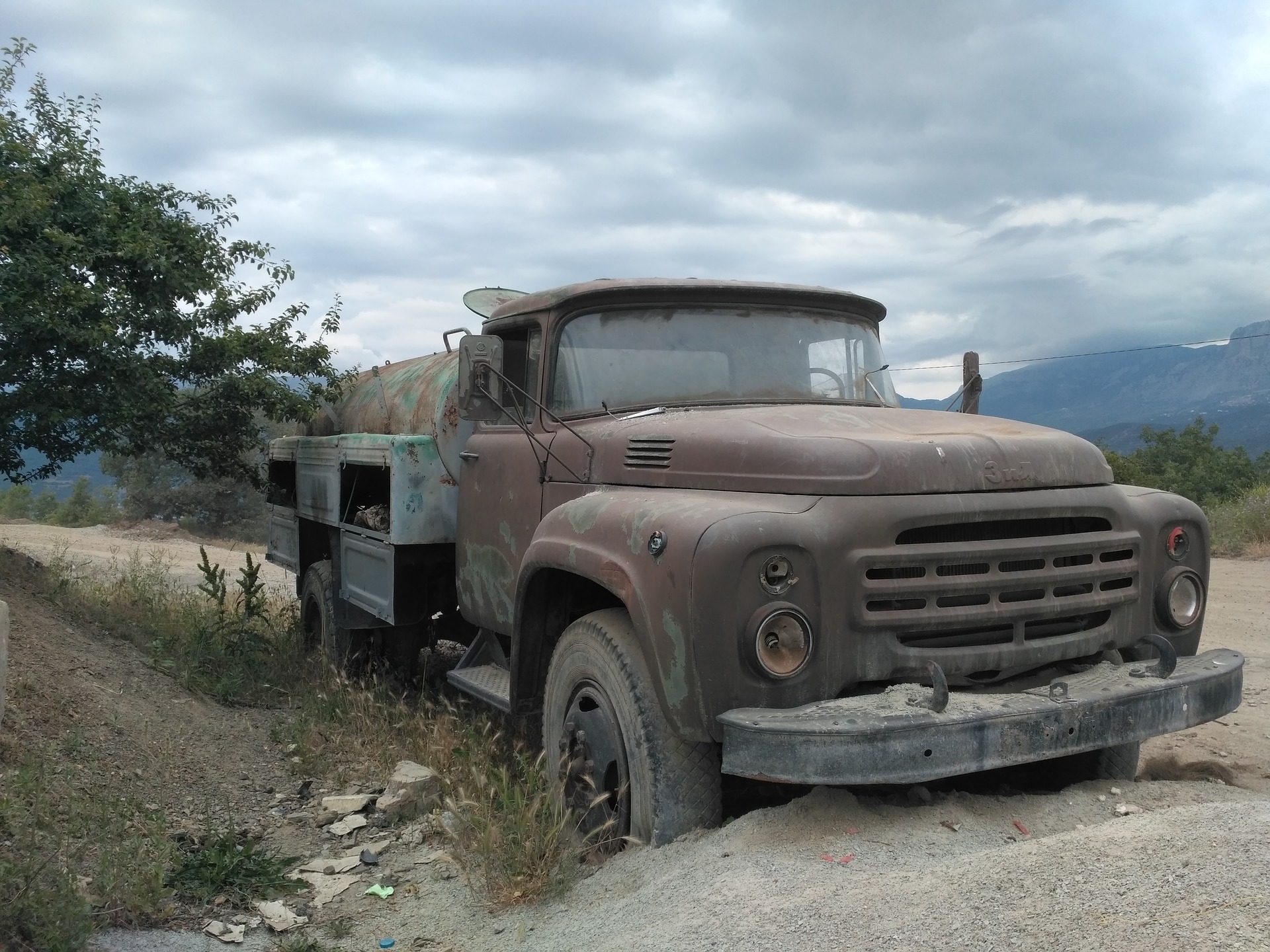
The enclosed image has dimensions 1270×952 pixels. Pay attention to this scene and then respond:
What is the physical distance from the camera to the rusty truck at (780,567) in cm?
315

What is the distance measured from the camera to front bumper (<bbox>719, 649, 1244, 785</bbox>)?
2.98 meters

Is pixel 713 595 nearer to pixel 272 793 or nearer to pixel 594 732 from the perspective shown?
pixel 594 732

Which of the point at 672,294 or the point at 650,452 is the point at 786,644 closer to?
the point at 650,452

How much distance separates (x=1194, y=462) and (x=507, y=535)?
4076 centimetres

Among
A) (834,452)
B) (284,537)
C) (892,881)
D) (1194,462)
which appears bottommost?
(892,881)

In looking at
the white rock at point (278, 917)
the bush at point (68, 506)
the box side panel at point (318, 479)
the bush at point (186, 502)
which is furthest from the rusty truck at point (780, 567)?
the bush at point (186, 502)

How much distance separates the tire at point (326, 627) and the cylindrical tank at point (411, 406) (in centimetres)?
107

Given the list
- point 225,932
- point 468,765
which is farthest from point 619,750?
point 468,765

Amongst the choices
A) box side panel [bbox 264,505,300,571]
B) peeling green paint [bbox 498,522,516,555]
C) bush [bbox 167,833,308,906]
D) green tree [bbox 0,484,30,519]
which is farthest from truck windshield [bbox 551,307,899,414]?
green tree [bbox 0,484,30,519]

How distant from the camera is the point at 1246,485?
31078mm

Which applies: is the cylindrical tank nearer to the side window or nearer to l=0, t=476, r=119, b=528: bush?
Answer: the side window

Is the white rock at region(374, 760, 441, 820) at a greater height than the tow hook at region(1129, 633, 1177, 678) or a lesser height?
lesser

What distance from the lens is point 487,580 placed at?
5055 millimetres

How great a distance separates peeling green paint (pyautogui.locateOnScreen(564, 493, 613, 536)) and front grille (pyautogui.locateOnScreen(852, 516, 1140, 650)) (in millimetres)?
1010
